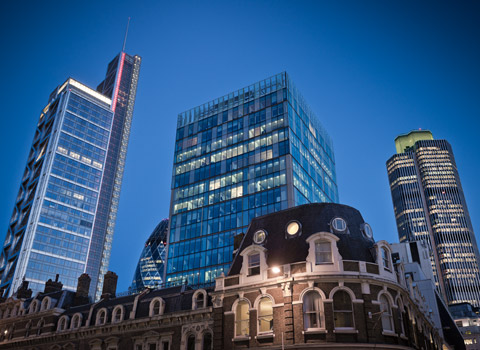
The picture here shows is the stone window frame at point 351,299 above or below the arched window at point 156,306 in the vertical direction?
below

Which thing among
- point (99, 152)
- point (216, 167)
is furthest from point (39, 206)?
point (216, 167)

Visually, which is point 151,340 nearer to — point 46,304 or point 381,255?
point 46,304

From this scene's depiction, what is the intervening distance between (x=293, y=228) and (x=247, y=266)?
5.11m

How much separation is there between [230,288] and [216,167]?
63460 mm

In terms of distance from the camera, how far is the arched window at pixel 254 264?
35844mm

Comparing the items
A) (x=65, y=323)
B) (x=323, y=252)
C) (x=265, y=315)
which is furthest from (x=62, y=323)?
(x=323, y=252)

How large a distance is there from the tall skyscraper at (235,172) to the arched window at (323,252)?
50.1 meters

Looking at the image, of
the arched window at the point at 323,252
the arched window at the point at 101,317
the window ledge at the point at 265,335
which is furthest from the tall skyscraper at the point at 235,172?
the window ledge at the point at 265,335

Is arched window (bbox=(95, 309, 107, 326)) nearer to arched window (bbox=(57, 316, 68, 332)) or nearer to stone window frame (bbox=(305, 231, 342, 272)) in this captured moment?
arched window (bbox=(57, 316, 68, 332))

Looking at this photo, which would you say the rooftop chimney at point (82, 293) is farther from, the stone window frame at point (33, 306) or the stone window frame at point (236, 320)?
the stone window frame at point (236, 320)

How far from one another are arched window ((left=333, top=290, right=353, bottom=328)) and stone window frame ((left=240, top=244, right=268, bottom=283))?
623cm

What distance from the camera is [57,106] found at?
18575 cm

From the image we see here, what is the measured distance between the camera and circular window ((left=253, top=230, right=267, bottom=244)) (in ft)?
126

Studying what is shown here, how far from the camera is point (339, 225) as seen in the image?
116 ft
